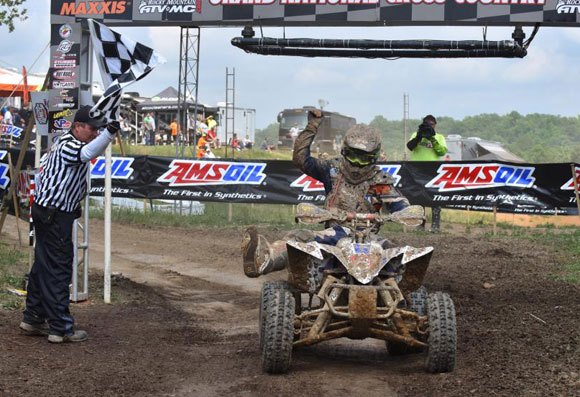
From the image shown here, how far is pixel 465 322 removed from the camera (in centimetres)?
896

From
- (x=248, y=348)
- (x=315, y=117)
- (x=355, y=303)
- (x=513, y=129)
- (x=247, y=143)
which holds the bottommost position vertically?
(x=248, y=348)

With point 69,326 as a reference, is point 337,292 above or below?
above

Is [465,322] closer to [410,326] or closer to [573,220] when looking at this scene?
[410,326]

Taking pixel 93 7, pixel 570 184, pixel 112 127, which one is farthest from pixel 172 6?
pixel 570 184

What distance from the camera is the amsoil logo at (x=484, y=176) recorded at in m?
17.2

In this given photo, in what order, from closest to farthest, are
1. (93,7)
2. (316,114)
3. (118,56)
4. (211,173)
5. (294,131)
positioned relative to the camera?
(316,114), (118,56), (93,7), (211,173), (294,131)

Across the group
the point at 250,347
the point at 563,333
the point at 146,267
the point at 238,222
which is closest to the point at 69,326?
the point at 250,347

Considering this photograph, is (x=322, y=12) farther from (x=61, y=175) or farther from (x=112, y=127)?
(x=61, y=175)

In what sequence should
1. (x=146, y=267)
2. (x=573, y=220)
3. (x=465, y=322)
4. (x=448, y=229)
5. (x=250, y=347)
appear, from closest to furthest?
(x=250, y=347), (x=465, y=322), (x=146, y=267), (x=448, y=229), (x=573, y=220)

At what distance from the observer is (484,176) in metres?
17.2

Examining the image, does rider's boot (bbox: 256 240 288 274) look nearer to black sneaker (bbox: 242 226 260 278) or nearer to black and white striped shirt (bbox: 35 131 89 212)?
black sneaker (bbox: 242 226 260 278)

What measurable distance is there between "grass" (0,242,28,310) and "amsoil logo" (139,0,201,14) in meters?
3.78

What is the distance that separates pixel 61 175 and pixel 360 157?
2.68 m

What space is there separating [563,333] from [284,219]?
11.9m
